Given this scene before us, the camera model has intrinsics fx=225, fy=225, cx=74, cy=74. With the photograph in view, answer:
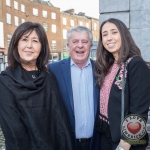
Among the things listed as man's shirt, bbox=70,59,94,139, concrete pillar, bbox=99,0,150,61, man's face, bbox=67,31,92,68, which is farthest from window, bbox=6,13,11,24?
man's shirt, bbox=70,59,94,139

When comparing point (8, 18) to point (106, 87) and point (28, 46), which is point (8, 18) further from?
point (106, 87)

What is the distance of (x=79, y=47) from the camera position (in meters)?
2.87

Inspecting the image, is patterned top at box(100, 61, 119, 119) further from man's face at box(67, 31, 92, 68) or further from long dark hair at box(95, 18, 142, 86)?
man's face at box(67, 31, 92, 68)

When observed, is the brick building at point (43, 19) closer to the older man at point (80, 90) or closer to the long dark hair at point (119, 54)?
the older man at point (80, 90)

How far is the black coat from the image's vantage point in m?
2.01

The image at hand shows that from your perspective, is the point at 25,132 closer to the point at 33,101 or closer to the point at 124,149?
the point at 33,101

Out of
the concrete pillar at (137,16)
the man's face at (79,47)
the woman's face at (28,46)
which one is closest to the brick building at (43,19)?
the concrete pillar at (137,16)

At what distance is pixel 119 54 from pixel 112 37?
19 cm

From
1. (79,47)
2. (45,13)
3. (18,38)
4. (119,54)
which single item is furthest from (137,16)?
(45,13)

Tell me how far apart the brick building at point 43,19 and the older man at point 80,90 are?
27240 mm

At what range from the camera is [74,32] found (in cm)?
294

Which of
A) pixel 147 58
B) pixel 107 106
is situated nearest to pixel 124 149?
pixel 107 106

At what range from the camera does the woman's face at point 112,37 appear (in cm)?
226

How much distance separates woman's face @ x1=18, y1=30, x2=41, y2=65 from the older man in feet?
1.62
